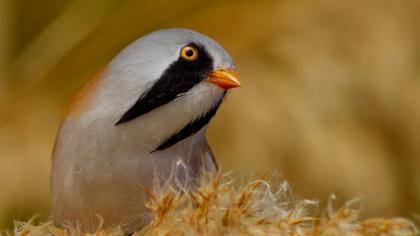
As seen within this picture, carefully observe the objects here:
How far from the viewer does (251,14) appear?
4.95 m

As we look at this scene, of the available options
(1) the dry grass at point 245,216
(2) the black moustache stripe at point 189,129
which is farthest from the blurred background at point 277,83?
(1) the dry grass at point 245,216

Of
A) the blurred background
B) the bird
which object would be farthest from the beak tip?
the blurred background

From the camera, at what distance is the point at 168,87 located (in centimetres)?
229

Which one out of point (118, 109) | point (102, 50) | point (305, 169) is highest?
point (102, 50)

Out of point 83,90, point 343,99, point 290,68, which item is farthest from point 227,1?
point 83,90

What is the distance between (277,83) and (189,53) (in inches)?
99.6

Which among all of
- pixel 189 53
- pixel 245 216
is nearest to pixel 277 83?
pixel 189 53

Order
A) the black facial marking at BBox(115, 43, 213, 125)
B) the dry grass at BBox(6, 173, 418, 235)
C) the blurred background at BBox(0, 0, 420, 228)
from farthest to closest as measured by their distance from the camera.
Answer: the blurred background at BBox(0, 0, 420, 228), the black facial marking at BBox(115, 43, 213, 125), the dry grass at BBox(6, 173, 418, 235)

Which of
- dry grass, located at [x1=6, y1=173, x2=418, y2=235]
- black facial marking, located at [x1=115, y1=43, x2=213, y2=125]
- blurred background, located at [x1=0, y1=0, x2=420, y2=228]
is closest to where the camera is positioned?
dry grass, located at [x1=6, y1=173, x2=418, y2=235]

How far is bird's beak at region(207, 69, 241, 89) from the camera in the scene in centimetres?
230

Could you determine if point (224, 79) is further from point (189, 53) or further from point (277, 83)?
point (277, 83)

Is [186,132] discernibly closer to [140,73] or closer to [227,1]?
[140,73]

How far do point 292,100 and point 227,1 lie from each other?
61 centimetres

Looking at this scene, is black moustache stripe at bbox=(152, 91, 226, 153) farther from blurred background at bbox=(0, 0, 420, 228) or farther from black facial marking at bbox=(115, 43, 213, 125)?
blurred background at bbox=(0, 0, 420, 228)
